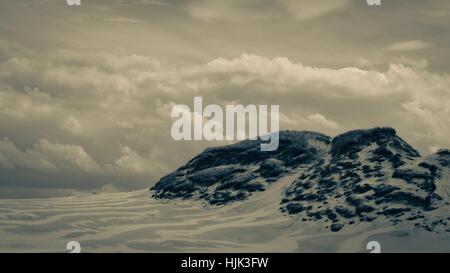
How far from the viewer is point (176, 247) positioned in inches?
7849

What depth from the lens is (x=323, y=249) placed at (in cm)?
19875
